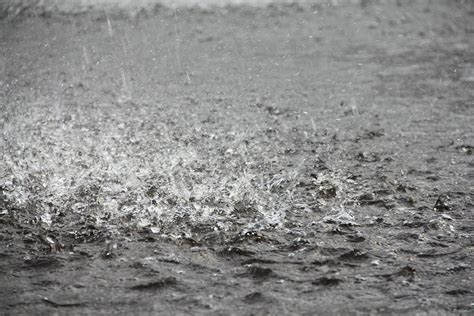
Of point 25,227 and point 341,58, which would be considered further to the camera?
point 341,58

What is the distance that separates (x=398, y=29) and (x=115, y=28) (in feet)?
15.2

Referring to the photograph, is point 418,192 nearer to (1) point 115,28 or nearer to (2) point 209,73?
(2) point 209,73

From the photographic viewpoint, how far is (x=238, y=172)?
15.2 ft

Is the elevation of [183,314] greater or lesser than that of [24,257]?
lesser

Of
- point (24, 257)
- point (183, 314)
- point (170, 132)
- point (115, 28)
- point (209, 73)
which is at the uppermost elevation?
point (115, 28)

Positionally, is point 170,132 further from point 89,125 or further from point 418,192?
point 418,192

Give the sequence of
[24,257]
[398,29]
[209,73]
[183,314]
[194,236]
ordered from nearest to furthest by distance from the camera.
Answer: [183,314]
[24,257]
[194,236]
[209,73]
[398,29]

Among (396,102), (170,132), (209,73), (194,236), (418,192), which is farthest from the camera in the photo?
(209,73)

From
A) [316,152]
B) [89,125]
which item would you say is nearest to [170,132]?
[89,125]

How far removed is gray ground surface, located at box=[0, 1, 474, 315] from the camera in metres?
3.15

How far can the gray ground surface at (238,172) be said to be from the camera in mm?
3146

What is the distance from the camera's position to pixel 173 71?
7.32 m

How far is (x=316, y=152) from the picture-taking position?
4988mm

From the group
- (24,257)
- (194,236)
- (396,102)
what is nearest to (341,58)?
(396,102)
